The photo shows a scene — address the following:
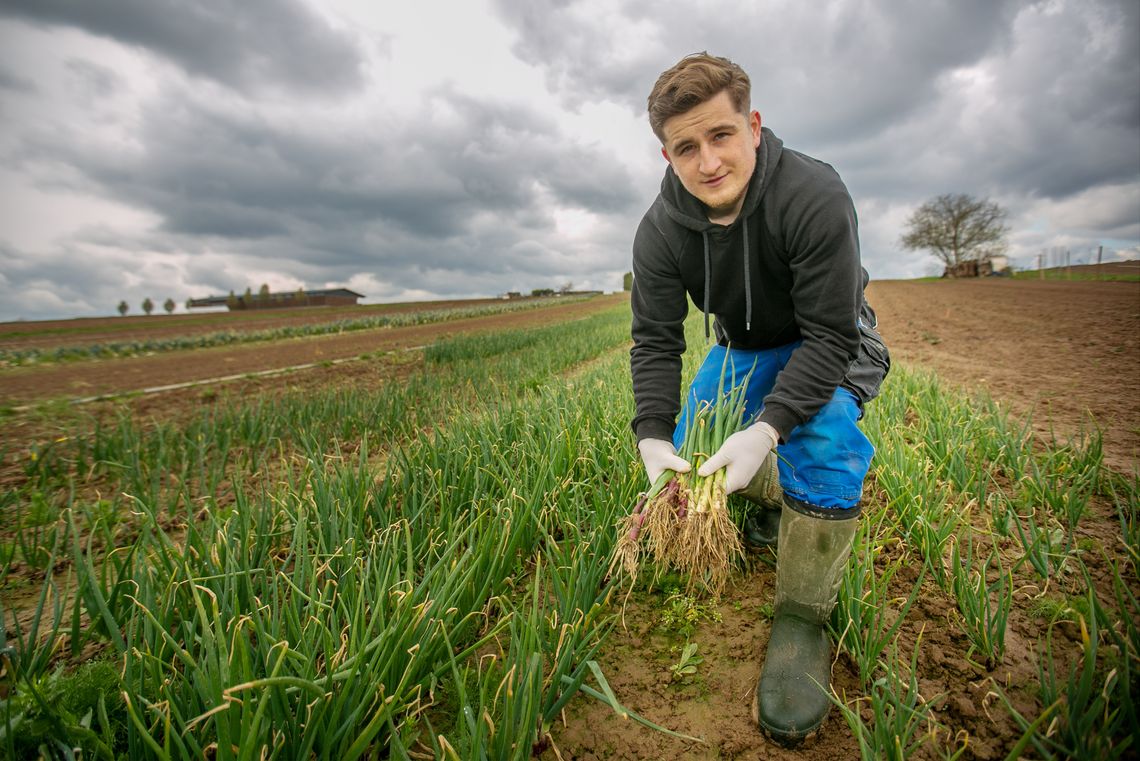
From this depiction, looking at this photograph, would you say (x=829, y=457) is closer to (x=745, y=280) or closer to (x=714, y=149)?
(x=745, y=280)

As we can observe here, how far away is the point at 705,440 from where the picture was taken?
60.6 inches

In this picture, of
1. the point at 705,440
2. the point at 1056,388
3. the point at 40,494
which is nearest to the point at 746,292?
the point at 705,440

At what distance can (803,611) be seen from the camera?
4.44ft

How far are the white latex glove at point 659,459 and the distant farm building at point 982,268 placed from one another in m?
46.4

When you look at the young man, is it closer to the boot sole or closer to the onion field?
the boot sole

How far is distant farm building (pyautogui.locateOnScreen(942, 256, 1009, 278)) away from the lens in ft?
122

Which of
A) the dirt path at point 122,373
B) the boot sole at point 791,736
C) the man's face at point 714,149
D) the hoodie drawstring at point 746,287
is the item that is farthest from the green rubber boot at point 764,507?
the dirt path at point 122,373

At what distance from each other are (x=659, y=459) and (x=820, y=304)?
64 centimetres

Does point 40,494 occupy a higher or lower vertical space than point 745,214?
lower

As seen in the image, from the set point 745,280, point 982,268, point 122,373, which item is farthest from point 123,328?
point 982,268

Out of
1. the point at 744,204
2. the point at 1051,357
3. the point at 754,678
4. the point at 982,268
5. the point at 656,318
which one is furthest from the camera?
the point at 982,268

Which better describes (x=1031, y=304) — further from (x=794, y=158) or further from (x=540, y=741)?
(x=540, y=741)

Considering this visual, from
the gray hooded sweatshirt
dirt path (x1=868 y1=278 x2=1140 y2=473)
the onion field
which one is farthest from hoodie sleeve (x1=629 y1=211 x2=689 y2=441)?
dirt path (x1=868 y1=278 x2=1140 y2=473)

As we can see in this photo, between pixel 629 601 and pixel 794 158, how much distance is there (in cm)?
149
